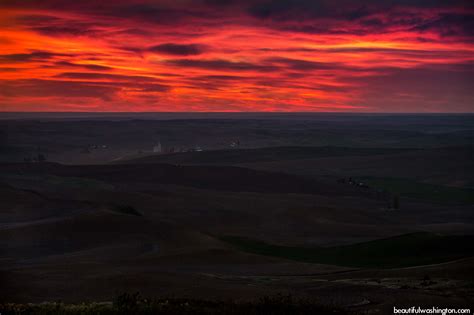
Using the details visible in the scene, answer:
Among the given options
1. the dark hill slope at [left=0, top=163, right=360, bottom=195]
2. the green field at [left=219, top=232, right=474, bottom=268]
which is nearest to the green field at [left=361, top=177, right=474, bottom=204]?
the dark hill slope at [left=0, top=163, right=360, bottom=195]

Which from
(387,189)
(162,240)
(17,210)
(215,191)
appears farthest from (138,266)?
(387,189)

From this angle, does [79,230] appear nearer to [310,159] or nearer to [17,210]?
[17,210]

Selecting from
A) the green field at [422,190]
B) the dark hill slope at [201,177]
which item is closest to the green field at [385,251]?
the green field at [422,190]

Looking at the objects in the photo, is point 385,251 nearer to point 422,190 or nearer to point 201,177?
point 422,190

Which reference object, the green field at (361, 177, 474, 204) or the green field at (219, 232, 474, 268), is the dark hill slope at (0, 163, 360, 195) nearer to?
the green field at (361, 177, 474, 204)

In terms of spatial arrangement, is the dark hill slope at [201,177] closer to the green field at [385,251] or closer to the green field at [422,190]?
the green field at [422,190]

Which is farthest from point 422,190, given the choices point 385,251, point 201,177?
point 385,251

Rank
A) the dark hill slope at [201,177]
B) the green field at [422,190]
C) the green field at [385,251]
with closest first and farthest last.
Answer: the green field at [385,251]
the green field at [422,190]
the dark hill slope at [201,177]
